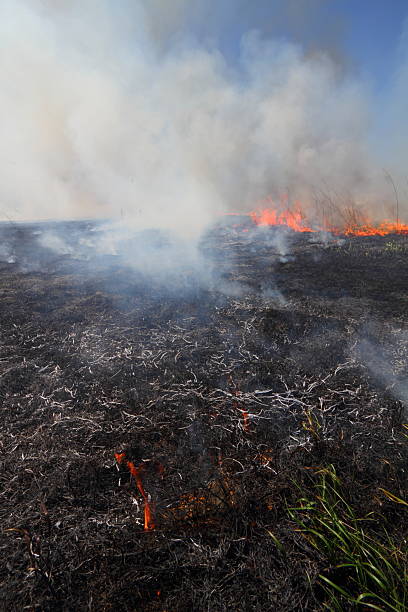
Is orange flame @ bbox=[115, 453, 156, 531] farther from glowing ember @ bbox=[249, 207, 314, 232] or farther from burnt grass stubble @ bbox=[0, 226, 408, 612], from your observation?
glowing ember @ bbox=[249, 207, 314, 232]

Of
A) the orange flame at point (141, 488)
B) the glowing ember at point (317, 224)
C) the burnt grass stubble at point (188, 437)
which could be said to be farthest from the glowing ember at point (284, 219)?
the orange flame at point (141, 488)

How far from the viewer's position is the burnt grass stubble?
184 centimetres

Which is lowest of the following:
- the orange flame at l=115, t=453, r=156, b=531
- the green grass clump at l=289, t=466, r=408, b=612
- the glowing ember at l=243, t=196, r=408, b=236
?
the orange flame at l=115, t=453, r=156, b=531

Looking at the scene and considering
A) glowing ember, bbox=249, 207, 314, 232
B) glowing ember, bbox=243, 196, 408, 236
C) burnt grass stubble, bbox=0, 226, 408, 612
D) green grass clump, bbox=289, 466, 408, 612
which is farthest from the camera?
glowing ember, bbox=249, 207, 314, 232

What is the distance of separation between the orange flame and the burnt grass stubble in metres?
0.05

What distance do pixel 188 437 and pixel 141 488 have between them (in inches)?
29.1

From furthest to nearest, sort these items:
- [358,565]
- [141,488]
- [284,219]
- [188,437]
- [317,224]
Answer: [284,219] < [317,224] < [188,437] < [141,488] < [358,565]

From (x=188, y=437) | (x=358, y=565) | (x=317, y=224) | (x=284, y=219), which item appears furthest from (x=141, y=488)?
(x=284, y=219)

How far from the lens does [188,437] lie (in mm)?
3004

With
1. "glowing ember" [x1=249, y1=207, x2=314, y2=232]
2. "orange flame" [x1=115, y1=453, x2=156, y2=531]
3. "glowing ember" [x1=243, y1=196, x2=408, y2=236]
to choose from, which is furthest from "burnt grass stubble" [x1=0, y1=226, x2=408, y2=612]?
"glowing ember" [x1=249, y1=207, x2=314, y2=232]

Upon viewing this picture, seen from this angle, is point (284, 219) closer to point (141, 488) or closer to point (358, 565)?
point (141, 488)

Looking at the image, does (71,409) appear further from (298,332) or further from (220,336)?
(298,332)

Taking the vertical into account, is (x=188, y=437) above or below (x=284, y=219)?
below

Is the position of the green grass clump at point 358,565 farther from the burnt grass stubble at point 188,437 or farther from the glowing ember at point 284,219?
the glowing ember at point 284,219
